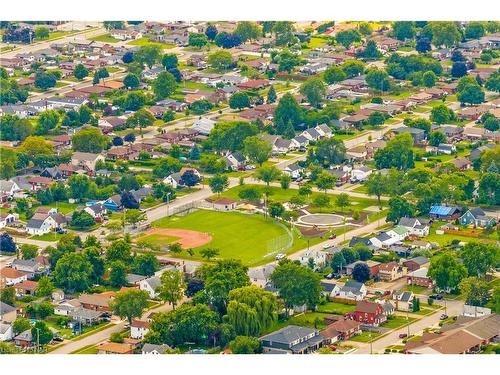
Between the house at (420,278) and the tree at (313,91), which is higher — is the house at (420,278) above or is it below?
below

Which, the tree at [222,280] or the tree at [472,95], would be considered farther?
the tree at [472,95]

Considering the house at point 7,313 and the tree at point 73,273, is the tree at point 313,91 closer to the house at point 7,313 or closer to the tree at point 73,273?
the tree at point 73,273

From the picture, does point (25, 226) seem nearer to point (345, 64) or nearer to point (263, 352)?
point (263, 352)

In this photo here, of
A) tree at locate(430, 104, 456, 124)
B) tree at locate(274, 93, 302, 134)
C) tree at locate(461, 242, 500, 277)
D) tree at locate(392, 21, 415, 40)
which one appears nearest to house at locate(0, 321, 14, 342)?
tree at locate(461, 242, 500, 277)

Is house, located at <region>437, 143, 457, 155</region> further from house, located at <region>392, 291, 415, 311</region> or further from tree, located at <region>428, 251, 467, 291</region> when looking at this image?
house, located at <region>392, 291, 415, 311</region>

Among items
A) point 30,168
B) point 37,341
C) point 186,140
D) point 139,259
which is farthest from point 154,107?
point 37,341

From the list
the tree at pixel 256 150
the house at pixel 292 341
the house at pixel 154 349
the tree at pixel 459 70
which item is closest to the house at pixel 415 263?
the house at pixel 292 341
